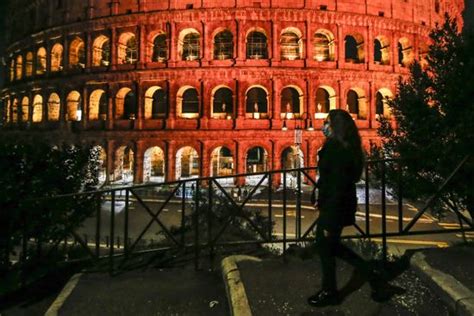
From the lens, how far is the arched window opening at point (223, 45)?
27.6 meters

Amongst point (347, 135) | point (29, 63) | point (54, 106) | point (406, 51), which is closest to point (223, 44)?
point (406, 51)

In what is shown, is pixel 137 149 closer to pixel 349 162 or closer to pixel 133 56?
pixel 133 56

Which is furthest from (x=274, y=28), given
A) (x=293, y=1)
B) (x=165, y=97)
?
(x=165, y=97)

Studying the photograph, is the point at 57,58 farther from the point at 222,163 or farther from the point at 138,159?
the point at 222,163

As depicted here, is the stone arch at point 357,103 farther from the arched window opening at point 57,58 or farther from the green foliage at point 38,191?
the arched window opening at point 57,58

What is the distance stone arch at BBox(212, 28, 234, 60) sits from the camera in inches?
1086

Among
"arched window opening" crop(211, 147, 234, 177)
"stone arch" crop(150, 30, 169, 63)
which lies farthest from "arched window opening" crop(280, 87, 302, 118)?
"stone arch" crop(150, 30, 169, 63)

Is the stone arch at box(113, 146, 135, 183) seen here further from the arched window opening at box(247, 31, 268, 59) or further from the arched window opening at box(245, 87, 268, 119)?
the arched window opening at box(247, 31, 268, 59)

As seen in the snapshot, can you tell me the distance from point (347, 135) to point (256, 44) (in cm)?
2570

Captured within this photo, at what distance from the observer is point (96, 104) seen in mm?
29234

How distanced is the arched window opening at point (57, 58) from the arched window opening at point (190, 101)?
467 inches

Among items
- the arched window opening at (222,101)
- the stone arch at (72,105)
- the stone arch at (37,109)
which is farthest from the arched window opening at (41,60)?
the arched window opening at (222,101)

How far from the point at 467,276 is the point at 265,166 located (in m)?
24.9

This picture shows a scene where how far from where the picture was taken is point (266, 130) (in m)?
25.9
